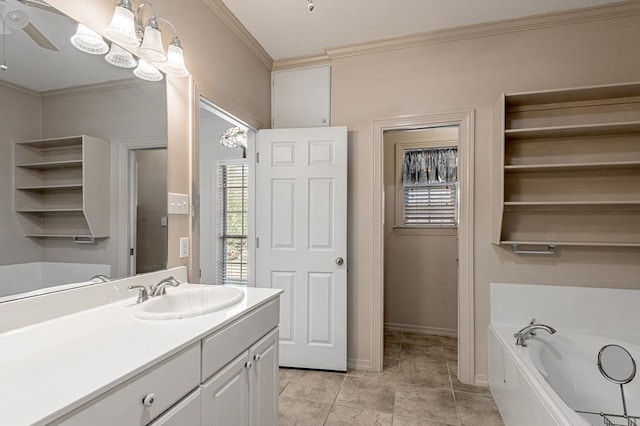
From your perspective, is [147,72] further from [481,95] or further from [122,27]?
[481,95]

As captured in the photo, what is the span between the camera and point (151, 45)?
1468 millimetres

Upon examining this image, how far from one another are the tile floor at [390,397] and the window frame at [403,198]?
1326mm

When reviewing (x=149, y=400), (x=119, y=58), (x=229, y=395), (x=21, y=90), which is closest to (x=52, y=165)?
(x=21, y=90)

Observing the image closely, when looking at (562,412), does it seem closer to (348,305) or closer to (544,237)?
(544,237)

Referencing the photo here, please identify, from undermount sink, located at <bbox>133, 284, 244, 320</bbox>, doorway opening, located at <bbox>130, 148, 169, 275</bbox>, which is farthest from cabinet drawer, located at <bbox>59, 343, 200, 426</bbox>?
doorway opening, located at <bbox>130, 148, 169, 275</bbox>

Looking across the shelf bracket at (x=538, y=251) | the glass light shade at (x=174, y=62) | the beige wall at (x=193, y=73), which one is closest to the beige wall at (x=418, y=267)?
the shelf bracket at (x=538, y=251)

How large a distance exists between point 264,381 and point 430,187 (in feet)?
9.28

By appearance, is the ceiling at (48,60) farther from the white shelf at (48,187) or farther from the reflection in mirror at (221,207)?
the reflection in mirror at (221,207)

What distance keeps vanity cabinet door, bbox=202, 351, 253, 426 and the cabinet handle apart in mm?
248

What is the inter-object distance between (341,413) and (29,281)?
183cm

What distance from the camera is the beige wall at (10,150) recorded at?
3.52ft

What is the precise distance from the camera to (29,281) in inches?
44.9

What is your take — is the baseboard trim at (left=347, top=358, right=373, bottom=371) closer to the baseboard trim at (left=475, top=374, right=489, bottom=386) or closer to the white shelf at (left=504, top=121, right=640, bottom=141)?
the baseboard trim at (left=475, top=374, right=489, bottom=386)

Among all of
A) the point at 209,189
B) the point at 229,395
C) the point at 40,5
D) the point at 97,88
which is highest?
the point at 40,5
